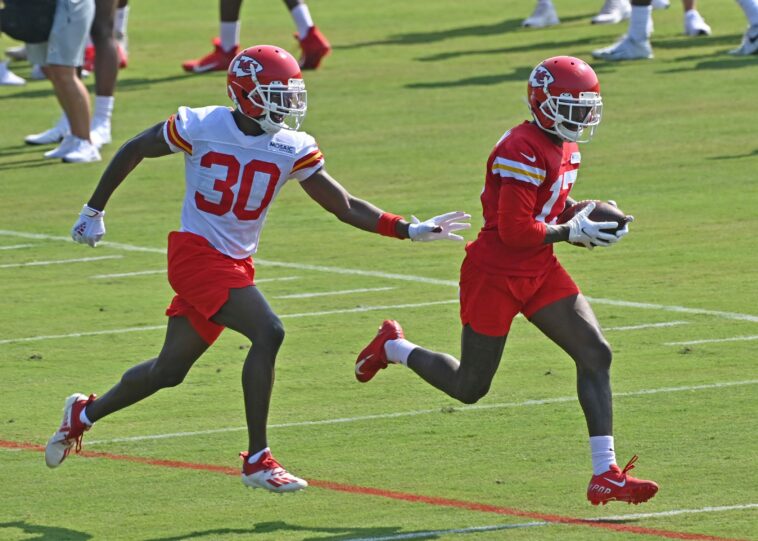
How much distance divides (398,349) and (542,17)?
701 inches

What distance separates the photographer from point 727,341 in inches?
422

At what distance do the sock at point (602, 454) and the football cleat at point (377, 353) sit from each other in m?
1.62

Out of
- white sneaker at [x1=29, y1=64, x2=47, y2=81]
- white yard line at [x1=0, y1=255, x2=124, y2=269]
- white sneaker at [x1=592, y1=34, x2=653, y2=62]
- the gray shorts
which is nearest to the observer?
white yard line at [x1=0, y1=255, x2=124, y2=269]

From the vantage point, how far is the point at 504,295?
26.8 ft

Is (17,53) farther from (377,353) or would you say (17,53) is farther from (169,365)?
(169,365)

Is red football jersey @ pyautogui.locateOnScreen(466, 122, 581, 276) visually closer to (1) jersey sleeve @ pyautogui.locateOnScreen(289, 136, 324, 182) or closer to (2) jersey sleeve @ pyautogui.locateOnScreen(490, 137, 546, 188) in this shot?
(2) jersey sleeve @ pyautogui.locateOnScreen(490, 137, 546, 188)

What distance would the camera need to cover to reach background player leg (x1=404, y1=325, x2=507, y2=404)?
8273mm

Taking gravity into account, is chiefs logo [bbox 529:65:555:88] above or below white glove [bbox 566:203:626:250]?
above

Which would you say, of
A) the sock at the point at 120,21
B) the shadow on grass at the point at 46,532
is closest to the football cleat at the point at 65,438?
the shadow on grass at the point at 46,532

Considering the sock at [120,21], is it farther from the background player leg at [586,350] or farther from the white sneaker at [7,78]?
the background player leg at [586,350]

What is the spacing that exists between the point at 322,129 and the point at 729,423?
10.8 m

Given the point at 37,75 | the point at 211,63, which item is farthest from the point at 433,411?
the point at 37,75

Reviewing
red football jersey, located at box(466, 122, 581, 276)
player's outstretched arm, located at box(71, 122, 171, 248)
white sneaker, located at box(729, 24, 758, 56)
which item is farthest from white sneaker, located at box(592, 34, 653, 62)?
player's outstretched arm, located at box(71, 122, 171, 248)

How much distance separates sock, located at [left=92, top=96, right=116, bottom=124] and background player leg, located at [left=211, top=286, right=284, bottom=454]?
10.5 m
